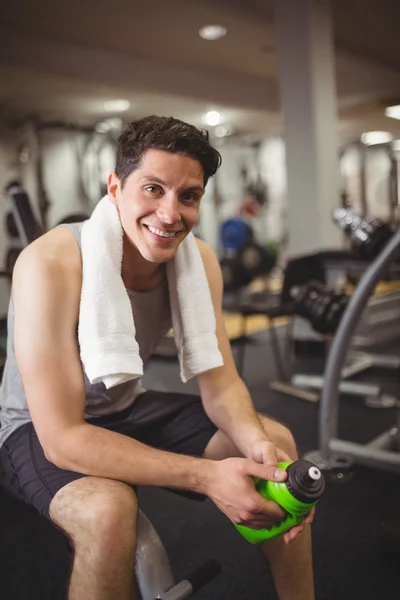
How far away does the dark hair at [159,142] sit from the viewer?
1070 millimetres

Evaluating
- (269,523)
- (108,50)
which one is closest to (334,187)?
(108,50)

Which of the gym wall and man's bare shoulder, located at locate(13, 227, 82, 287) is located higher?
the gym wall

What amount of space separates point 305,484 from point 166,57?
515 centimetres

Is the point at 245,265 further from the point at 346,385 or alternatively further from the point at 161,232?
the point at 161,232

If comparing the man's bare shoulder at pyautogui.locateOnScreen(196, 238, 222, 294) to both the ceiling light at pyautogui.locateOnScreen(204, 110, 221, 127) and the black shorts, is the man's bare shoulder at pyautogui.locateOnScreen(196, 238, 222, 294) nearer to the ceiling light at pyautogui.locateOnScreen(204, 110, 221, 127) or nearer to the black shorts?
the black shorts

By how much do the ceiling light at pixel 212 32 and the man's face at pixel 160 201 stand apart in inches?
149

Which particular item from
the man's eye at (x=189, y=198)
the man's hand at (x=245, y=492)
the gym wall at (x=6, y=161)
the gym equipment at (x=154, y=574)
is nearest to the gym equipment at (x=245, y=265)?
the gym wall at (x=6, y=161)

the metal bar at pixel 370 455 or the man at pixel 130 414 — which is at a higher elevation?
the man at pixel 130 414

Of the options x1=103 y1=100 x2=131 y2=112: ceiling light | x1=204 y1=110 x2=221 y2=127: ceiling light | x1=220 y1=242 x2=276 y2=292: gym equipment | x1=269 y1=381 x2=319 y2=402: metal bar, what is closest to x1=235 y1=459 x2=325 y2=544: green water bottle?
x1=269 y1=381 x2=319 y2=402: metal bar

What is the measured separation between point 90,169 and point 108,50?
→ 2.03 m

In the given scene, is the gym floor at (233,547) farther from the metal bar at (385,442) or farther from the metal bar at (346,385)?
the metal bar at (346,385)

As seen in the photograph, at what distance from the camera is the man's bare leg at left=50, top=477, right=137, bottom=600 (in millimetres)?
864

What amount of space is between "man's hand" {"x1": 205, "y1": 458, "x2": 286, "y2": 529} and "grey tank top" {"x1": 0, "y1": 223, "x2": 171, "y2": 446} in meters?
0.37

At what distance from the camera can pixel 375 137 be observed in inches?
363
